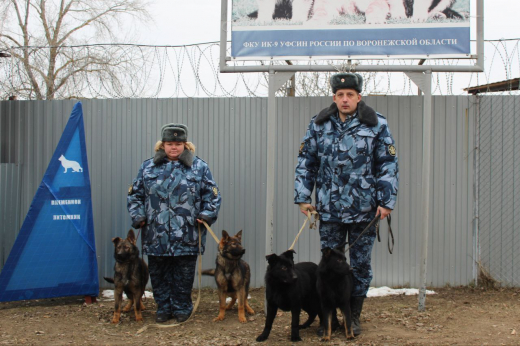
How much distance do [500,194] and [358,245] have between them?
2685 millimetres

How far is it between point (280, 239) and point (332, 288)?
7.37 feet

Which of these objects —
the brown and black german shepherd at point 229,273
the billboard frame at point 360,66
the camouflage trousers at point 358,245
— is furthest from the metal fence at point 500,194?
the brown and black german shepherd at point 229,273

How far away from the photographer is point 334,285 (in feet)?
12.7

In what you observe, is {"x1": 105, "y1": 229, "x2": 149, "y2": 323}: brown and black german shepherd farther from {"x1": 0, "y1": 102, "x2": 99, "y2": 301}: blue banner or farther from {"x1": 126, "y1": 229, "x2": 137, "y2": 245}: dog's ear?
{"x1": 0, "y1": 102, "x2": 99, "y2": 301}: blue banner

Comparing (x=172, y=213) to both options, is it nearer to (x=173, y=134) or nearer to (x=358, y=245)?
(x=173, y=134)

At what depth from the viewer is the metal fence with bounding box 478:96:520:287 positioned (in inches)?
231

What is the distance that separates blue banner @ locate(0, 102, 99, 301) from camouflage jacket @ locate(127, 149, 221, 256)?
1.02 meters

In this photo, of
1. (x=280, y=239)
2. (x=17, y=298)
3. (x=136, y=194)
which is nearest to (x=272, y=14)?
(x=136, y=194)

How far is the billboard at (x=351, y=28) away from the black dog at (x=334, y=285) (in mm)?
2100

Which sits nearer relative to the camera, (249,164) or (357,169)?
(357,169)

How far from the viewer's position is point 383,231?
5977 millimetres

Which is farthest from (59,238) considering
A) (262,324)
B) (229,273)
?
(262,324)

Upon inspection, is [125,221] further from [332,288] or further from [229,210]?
[332,288]

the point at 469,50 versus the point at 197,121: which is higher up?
the point at 469,50
